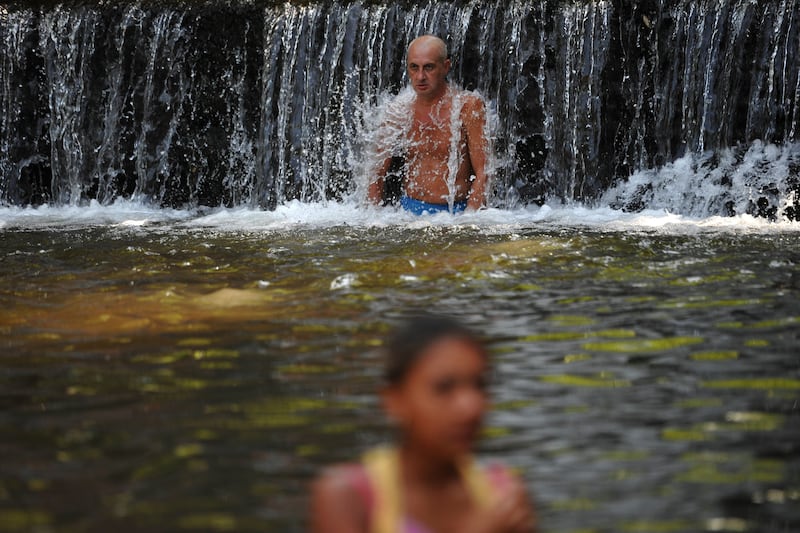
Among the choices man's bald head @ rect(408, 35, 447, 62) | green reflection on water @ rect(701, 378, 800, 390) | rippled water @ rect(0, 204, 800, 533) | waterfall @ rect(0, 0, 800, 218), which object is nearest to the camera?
rippled water @ rect(0, 204, 800, 533)

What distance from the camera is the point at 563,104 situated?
13.4 m

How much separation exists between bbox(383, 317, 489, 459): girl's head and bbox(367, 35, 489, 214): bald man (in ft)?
27.5

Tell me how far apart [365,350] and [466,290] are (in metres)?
1.59

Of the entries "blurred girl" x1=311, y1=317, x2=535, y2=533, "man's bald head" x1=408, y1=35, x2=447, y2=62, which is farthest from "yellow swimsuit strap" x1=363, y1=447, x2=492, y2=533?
"man's bald head" x1=408, y1=35, x2=447, y2=62

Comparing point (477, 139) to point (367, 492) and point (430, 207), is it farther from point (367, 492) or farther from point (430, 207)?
point (367, 492)

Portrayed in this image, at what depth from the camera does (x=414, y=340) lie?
2578 mm

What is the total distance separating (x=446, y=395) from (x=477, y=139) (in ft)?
28.3

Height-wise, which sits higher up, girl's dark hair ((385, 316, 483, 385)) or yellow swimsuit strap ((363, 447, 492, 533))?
girl's dark hair ((385, 316, 483, 385))

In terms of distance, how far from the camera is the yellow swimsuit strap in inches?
101

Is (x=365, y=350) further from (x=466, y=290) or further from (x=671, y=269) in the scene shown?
(x=671, y=269)

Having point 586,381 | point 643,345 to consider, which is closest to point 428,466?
point 586,381

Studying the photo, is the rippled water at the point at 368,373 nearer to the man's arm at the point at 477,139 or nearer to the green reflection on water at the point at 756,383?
the green reflection on water at the point at 756,383

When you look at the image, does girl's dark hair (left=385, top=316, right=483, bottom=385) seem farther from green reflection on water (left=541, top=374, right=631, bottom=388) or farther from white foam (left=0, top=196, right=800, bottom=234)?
white foam (left=0, top=196, right=800, bottom=234)

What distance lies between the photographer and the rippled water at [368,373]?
373 cm
